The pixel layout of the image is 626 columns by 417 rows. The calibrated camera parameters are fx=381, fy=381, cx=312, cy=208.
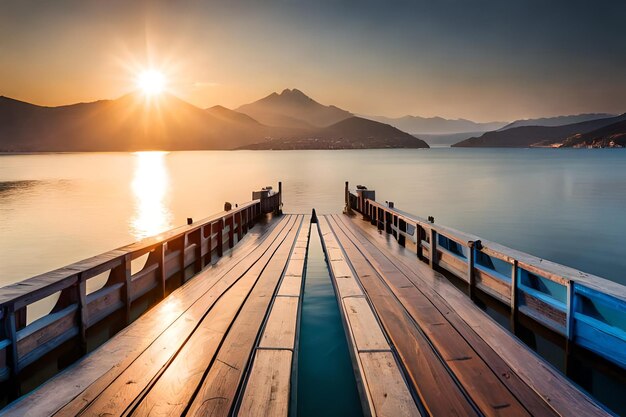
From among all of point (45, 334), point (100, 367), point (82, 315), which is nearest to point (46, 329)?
point (45, 334)

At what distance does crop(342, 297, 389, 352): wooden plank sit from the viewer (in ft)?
12.5

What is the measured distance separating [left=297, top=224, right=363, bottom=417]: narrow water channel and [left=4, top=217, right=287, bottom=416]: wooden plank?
64.3 inches

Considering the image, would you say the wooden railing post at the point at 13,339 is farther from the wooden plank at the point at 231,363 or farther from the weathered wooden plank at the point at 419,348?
the weathered wooden plank at the point at 419,348

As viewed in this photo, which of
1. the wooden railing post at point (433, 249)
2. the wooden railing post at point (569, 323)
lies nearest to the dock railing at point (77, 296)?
the wooden railing post at point (433, 249)

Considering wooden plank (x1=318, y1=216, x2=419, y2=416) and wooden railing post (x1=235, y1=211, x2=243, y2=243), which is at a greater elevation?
wooden railing post (x1=235, y1=211, x2=243, y2=243)

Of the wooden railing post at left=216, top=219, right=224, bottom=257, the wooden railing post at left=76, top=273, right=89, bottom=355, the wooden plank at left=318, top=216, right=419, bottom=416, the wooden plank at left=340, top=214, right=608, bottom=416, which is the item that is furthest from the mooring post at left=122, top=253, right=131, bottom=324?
the wooden plank at left=340, top=214, right=608, bottom=416

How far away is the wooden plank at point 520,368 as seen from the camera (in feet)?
9.38

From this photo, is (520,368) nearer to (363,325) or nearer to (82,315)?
(363,325)

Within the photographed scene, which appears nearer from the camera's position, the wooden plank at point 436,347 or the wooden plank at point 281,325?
the wooden plank at point 436,347

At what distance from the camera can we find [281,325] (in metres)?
4.34

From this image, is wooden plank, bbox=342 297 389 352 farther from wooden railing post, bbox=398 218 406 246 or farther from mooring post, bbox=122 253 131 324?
wooden railing post, bbox=398 218 406 246

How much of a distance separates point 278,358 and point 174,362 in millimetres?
958

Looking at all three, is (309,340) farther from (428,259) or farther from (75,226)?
(75,226)

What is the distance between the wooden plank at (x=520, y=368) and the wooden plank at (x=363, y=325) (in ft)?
3.14
